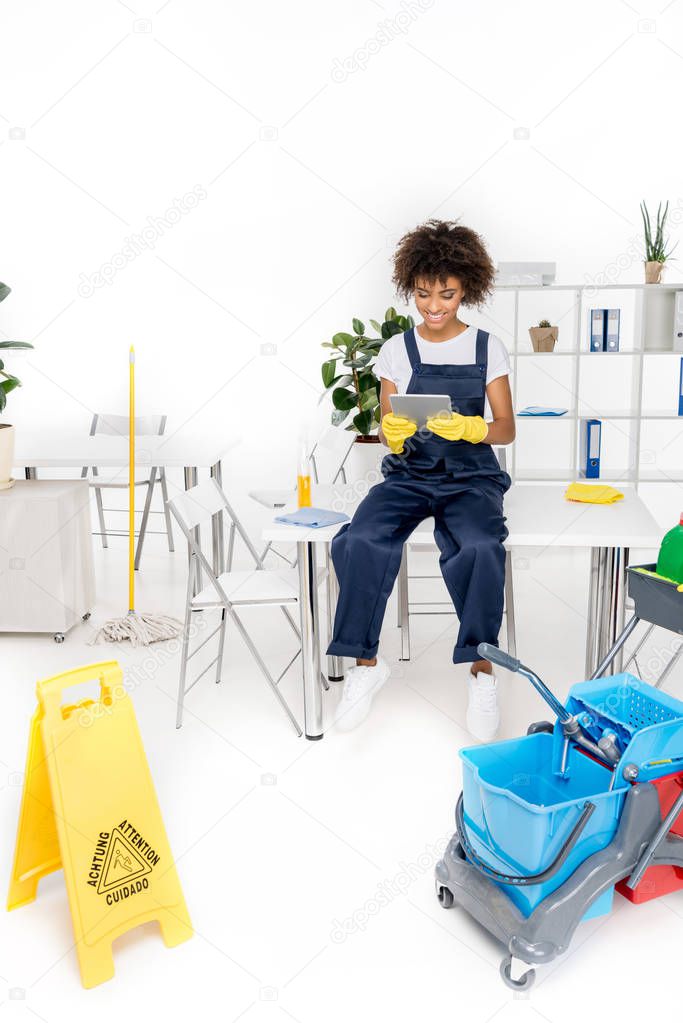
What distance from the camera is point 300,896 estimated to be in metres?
2.10

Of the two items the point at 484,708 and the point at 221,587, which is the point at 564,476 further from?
the point at 221,587

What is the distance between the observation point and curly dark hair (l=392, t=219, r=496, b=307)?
2.99 meters

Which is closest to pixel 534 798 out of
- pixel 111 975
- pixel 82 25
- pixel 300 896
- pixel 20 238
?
pixel 300 896

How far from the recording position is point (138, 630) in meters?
3.68

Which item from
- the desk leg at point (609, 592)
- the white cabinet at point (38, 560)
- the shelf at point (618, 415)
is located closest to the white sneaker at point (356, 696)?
the desk leg at point (609, 592)

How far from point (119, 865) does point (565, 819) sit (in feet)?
2.94

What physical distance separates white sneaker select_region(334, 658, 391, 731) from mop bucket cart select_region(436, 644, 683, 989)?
2.65ft

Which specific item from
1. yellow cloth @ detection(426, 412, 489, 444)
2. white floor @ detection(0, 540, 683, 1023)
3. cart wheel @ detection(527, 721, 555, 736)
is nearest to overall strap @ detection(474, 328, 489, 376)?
yellow cloth @ detection(426, 412, 489, 444)

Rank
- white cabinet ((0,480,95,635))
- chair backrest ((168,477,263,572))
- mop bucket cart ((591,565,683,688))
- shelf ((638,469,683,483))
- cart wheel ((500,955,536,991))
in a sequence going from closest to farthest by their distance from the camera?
1. cart wheel ((500,955,536,991))
2. mop bucket cart ((591,565,683,688))
3. chair backrest ((168,477,263,572))
4. white cabinet ((0,480,95,635))
5. shelf ((638,469,683,483))

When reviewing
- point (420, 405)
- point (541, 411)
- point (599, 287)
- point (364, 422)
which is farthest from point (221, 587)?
point (599, 287)

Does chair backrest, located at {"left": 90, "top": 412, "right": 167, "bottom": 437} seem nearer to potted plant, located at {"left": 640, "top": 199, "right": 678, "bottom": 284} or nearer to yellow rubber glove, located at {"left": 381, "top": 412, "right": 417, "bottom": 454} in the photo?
yellow rubber glove, located at {"left": 381, "top": 412, "right": 417, "bottom": 454}

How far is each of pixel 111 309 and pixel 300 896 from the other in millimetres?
3951

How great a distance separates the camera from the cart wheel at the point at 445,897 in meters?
2.03

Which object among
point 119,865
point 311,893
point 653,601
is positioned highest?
point 653,601
